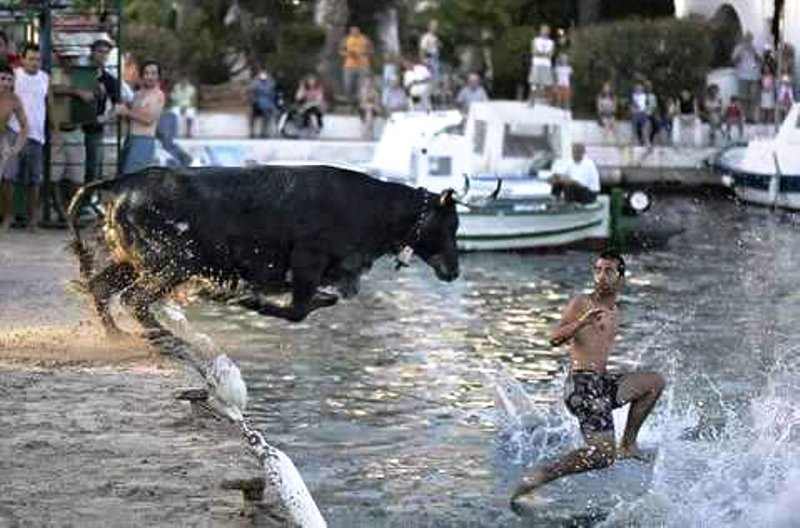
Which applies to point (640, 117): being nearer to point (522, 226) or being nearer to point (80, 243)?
point (522, 226)

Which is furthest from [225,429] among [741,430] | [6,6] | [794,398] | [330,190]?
[6,6]

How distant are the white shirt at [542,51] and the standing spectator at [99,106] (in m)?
15.3

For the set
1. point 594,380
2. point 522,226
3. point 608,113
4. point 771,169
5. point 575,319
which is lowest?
point 522,226

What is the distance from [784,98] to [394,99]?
7.58m

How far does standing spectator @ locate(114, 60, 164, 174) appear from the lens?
811 inches

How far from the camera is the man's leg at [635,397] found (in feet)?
34.8

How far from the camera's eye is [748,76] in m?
40.8

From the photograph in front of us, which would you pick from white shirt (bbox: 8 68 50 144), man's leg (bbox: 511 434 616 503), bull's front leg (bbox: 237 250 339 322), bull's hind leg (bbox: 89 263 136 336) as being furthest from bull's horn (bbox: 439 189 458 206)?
white shirt (bbox: 8 68 50 144)

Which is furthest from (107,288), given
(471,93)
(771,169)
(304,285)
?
(471,93)

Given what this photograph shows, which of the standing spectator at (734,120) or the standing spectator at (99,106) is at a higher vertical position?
the standing spectator at (99,106)

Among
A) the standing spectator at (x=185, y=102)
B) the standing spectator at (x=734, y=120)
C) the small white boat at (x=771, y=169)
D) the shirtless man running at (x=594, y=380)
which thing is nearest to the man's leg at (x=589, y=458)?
the shirtless man running at (x=594, y=380)

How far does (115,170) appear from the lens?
73.6ft

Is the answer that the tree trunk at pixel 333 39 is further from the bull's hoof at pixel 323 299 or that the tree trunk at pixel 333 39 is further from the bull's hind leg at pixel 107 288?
the bull's hoof at pixel 323 299

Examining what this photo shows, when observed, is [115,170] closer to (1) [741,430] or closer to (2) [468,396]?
(2) [468,396]
